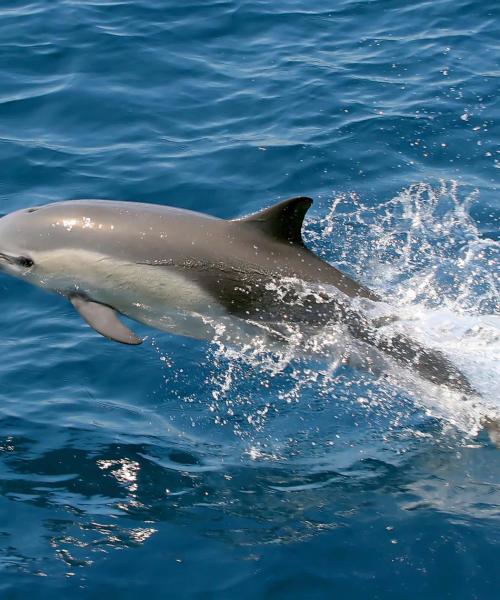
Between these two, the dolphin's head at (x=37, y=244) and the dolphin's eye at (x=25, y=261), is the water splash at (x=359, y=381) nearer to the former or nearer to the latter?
the dolphin's head at (x=37, y=244)

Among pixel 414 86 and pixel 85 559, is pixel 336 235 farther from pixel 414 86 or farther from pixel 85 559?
pixel 85 559

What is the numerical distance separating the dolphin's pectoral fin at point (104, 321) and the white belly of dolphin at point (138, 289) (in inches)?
4.1

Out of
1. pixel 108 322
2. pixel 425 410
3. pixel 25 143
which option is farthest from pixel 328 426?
pixel 25 143

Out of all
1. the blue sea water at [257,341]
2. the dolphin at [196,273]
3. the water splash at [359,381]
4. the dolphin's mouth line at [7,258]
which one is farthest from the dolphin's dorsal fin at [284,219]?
the dolphin's mouth line at [7,258]

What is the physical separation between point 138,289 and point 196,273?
49cm

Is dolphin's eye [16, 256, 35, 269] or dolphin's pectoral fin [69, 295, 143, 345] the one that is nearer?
dolphin's pectoral fin [69, 295, 143, 345]

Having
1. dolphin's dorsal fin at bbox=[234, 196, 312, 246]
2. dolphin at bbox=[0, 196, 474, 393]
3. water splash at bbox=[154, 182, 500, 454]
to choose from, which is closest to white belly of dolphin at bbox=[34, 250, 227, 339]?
dolphin at bbox=[0, 196, 474, 393]

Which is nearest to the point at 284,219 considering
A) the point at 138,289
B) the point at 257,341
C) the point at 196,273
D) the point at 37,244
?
the point at 196,273

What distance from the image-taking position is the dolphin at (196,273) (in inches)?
312

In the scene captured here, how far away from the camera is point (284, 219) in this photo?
7832mm

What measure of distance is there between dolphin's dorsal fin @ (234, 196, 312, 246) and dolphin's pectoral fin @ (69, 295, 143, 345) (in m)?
1.17

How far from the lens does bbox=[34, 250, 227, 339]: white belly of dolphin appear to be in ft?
26.6

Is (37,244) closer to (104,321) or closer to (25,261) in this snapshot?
(25,261)

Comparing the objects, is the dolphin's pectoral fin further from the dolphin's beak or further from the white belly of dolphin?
the dolphin's beak
